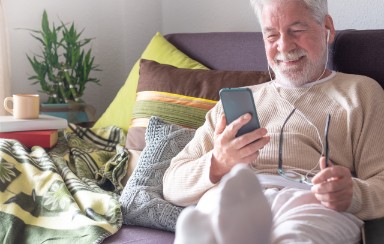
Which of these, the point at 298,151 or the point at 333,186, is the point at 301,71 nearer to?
the point at 298,151

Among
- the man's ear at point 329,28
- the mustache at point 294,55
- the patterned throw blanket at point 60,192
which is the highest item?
the man's ear at point 329,28

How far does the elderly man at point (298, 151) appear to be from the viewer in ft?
4.22

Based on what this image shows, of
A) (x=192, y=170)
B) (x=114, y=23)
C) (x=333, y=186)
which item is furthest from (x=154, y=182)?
(x=114, y=23)

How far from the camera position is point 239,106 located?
4.80 ft

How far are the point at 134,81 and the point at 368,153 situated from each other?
1064mm

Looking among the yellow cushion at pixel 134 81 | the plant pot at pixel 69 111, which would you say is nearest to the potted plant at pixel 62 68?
the plant pot at pixel 69 111

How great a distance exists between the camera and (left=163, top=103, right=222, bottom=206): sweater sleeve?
158 cm

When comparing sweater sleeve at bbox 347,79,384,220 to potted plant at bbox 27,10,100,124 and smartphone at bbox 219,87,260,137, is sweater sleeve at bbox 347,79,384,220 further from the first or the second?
potted plant at bbox 27,10,100,124

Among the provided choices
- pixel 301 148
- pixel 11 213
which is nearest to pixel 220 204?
pixel 301 148

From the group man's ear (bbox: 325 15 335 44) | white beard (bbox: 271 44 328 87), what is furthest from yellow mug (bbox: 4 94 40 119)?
man's ear (bbox: 325 15 335 44)

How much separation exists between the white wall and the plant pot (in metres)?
0.28

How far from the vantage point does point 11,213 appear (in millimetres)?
1750

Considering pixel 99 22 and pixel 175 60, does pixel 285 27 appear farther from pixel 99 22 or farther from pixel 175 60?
pixel 99 22

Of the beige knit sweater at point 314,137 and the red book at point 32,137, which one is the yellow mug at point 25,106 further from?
the beige knit sweater at point 314,137
